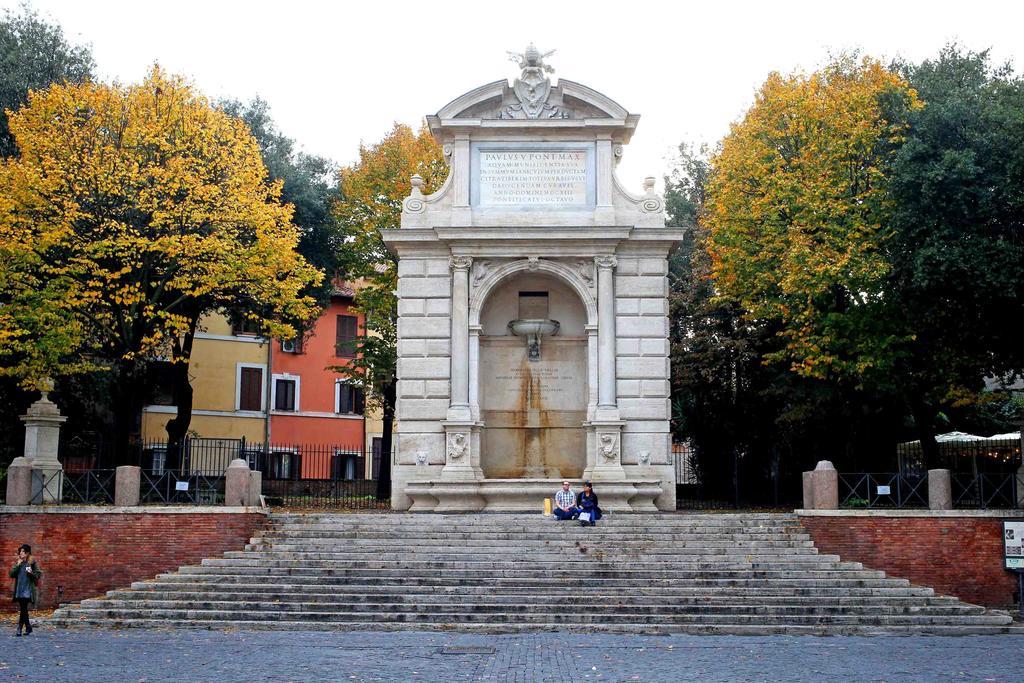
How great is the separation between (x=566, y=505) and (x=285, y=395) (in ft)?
105

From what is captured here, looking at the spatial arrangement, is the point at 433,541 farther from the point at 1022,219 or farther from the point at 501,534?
the point at 1022,219

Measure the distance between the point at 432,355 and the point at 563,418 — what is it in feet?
12.3

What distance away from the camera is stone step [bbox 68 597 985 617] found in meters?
21.6

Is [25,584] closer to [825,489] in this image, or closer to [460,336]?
[460,336]

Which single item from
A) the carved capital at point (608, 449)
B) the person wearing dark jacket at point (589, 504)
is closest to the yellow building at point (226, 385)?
the carved capital at point (608, 449)

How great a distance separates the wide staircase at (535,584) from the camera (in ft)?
70.1

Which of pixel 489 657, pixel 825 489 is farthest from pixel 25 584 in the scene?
pixel 825 489

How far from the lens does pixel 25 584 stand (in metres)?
21.3

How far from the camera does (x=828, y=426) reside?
1465 inches

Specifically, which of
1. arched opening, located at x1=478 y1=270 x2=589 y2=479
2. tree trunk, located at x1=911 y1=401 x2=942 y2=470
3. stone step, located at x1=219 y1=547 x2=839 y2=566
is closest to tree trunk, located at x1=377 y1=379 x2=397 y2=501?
arched opening, located at x1=478 y1=270 x2=589 y2=479

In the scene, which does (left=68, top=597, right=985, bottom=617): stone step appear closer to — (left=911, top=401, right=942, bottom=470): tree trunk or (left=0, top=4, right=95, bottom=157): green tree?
(left=911, top=401, right=942, bottom=470): tree trunk

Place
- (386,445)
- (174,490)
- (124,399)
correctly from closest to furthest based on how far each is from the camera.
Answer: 1. (174,490)
2. (124,399)
3. (386,445)

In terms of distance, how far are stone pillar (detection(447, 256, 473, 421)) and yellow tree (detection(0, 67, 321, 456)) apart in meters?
7.52

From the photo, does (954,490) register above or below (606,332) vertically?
below
